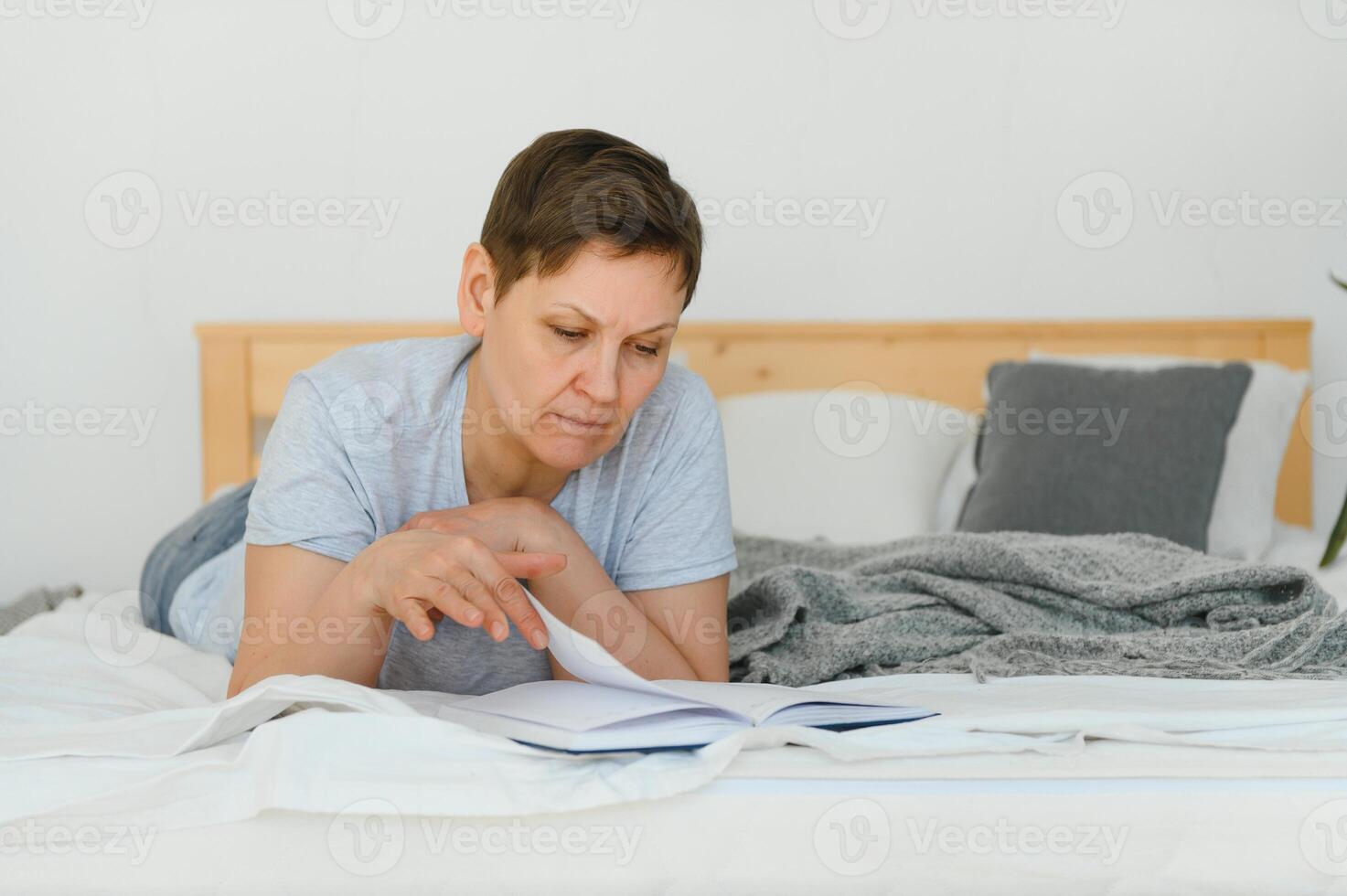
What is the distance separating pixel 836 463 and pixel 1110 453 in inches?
15.3

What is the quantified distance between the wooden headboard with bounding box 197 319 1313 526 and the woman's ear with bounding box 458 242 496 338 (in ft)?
3.76

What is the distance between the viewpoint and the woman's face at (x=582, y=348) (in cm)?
88

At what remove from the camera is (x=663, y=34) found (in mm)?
2172

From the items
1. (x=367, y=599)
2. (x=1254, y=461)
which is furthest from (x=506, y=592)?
(x=1254, y=461)

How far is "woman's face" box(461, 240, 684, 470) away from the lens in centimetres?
88

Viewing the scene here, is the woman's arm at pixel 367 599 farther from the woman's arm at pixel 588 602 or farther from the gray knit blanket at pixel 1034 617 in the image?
the gray knit blanket at pixel 1034 617

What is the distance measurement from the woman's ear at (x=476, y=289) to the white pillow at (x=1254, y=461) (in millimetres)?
1147

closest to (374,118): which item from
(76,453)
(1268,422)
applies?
(76,453)

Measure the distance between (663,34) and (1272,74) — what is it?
107cm

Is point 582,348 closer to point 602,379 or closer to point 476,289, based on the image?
point 602,379

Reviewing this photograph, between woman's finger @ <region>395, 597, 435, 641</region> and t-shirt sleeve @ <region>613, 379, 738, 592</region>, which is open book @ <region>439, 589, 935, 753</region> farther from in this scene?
t-shirt sleeve @ <region>613, 379, 738, 592</region>

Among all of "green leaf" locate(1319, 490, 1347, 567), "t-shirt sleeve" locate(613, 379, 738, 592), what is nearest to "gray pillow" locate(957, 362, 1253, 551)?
"green leaf" locate(1319, 490, 1347, 567)

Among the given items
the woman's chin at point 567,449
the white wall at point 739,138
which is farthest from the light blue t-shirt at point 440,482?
the white wall at point 739,138

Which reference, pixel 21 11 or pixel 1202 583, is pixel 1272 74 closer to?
pixel 1202 583
